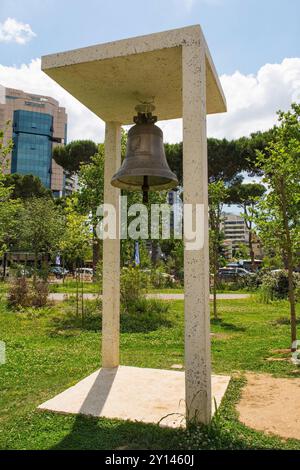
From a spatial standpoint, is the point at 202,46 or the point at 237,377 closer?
the point at 202,46

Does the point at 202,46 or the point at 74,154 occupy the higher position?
the point at 74,154

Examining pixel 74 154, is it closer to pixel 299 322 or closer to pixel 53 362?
pixel 299 322

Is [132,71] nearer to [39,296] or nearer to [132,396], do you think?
[132,396]

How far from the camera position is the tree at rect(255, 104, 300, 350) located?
21.4 feet

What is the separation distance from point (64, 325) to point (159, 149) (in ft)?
22.1

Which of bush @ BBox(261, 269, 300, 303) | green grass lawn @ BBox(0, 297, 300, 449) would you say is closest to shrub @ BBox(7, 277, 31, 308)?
green grass lawn @ BBox(0, 297, 300, 449)

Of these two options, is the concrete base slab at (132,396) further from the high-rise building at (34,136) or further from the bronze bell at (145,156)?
the high-rise building at (34,136)

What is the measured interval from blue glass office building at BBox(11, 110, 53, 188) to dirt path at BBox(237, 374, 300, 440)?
73.4m

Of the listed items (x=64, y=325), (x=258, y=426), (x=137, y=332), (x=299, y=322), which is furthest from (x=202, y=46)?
(x=299, y=322)

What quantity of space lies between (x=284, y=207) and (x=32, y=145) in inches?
2952

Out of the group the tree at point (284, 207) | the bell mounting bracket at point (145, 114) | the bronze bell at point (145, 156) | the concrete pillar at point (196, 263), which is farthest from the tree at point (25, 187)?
the concrete pillar at point (196, 263)

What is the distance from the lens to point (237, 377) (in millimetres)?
4629

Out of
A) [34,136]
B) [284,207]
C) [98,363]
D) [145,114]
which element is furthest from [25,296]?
[34,136]

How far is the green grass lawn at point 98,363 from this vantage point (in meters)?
2.83
